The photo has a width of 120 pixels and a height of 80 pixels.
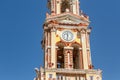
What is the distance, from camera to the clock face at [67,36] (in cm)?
6167

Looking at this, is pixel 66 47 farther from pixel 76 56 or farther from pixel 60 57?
pixel 60 57

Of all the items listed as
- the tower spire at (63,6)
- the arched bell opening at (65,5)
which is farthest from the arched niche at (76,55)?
the arched bell opening at (65,5)

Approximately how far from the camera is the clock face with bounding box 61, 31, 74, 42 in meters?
61.7

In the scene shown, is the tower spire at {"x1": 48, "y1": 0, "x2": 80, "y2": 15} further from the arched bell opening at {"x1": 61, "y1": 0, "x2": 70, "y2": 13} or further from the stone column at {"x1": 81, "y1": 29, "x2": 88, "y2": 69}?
the stone column at {"x1": 81, "y1": 29, "x2": 88, "y2": 69}

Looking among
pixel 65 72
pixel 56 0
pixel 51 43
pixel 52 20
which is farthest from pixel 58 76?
pixel 56 0

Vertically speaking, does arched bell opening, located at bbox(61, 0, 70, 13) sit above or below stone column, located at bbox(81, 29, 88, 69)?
above

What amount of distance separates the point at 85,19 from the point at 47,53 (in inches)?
330

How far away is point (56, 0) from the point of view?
2640 inches

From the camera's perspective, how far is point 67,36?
6184 centimetres

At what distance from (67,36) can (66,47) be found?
1699 mm

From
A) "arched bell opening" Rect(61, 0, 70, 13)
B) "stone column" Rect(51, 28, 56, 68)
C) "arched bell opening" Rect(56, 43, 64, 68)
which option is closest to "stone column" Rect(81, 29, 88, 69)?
"arched bell opening" Rect(56, 43, 64, 68)

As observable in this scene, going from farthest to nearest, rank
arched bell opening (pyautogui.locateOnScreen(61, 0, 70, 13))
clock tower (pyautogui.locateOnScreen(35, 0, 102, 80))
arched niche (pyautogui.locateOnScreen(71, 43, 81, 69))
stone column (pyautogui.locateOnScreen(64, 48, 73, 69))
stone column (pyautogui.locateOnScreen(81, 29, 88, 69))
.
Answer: arched bell opening (pyautogui.locateOnScreen(61, 0, 70, 13))
arched niche (pyautogui.locateOnScreen(71, 43, 81, 69))
stone column (pyautogui.locateOnScreen(64, 48, 73, 69))
stone column (pyautogui.locateOnScreen(81, 29, 88, 69))
clock tower (pyautogui.locateOnScreen(35, 0, 102, 80))

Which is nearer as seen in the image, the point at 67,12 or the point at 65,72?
the point at 65,72

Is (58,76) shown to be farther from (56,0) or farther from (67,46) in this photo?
(56,0)
